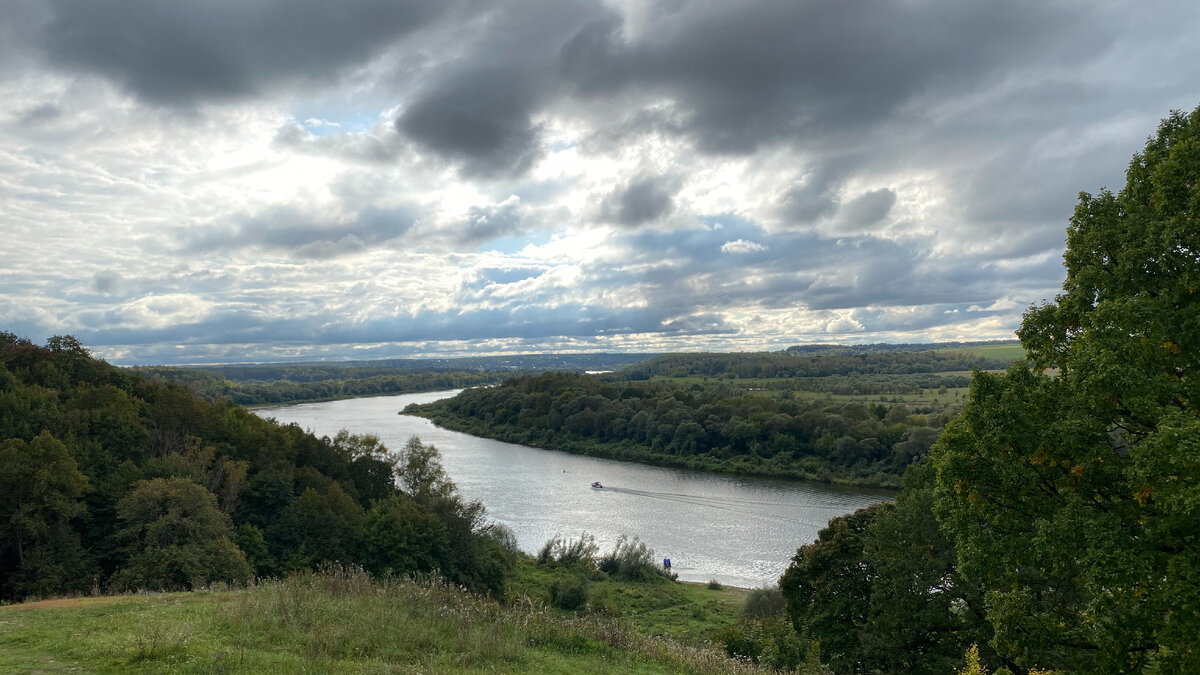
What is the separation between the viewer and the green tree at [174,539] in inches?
845

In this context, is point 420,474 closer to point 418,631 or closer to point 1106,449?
point 418,631

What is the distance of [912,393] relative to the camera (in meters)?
106

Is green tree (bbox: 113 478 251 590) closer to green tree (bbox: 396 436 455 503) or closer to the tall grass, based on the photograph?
the tall grass

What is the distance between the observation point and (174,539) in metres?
23.5

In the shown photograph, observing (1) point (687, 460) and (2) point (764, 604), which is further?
(1) point (687, 460)

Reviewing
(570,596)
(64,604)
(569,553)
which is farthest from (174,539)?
(569,553)

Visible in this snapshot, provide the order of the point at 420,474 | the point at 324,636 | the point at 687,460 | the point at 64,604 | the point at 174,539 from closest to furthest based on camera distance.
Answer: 1. the point at 324,636
2. the point at 64,604
3. the point at 174,539
4. the point at 420,474
5. the point at 687,460

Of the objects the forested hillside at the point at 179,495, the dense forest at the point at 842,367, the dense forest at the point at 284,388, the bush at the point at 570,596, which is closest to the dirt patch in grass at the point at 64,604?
the forested hillside at the point at 179,495

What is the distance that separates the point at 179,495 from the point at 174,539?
2.16m

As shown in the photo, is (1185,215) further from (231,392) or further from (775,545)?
(231,392)

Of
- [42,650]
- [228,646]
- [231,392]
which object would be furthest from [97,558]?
[231,392]

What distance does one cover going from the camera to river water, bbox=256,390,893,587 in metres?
41.1

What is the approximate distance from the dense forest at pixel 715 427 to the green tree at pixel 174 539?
5134cm

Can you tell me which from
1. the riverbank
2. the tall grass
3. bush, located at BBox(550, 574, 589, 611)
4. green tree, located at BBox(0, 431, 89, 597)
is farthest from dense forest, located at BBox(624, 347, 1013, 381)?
the tall grass
